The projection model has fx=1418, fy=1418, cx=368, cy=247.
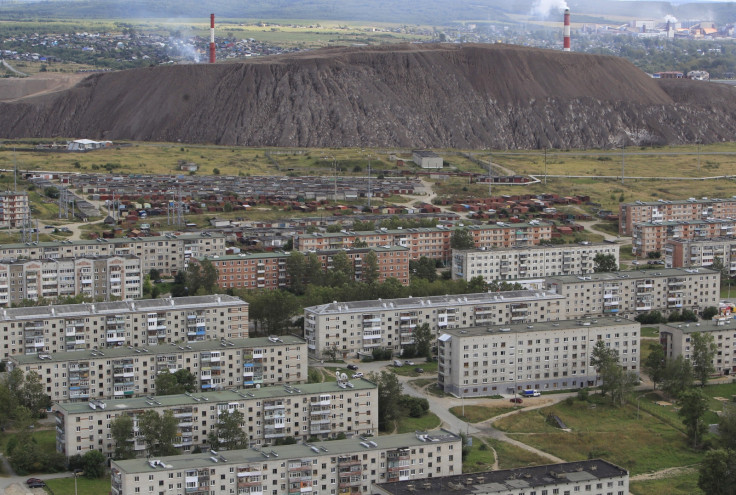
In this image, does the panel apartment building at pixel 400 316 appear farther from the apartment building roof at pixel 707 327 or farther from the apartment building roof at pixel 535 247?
the apartment building roof at pixel 535 247

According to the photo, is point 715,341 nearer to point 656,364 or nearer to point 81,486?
point 656,364

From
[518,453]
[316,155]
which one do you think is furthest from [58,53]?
[518,453]

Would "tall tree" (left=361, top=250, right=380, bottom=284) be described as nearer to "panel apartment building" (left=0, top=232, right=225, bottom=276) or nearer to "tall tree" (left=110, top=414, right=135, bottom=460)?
"panel apartment building" (left=0, top=232, right=225, bottom=276)

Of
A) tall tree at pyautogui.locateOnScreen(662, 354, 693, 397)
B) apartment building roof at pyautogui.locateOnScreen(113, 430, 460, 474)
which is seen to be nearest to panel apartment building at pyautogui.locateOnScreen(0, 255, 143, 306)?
tall tree at pyautogui.locateOnScreen(662, 354, 693, 397)

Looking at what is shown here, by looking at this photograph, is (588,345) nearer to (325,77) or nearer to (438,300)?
(438,300)

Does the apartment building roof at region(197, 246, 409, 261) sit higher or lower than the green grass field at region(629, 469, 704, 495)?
higher

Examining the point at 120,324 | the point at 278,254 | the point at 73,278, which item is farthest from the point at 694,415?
the point at 73,278
